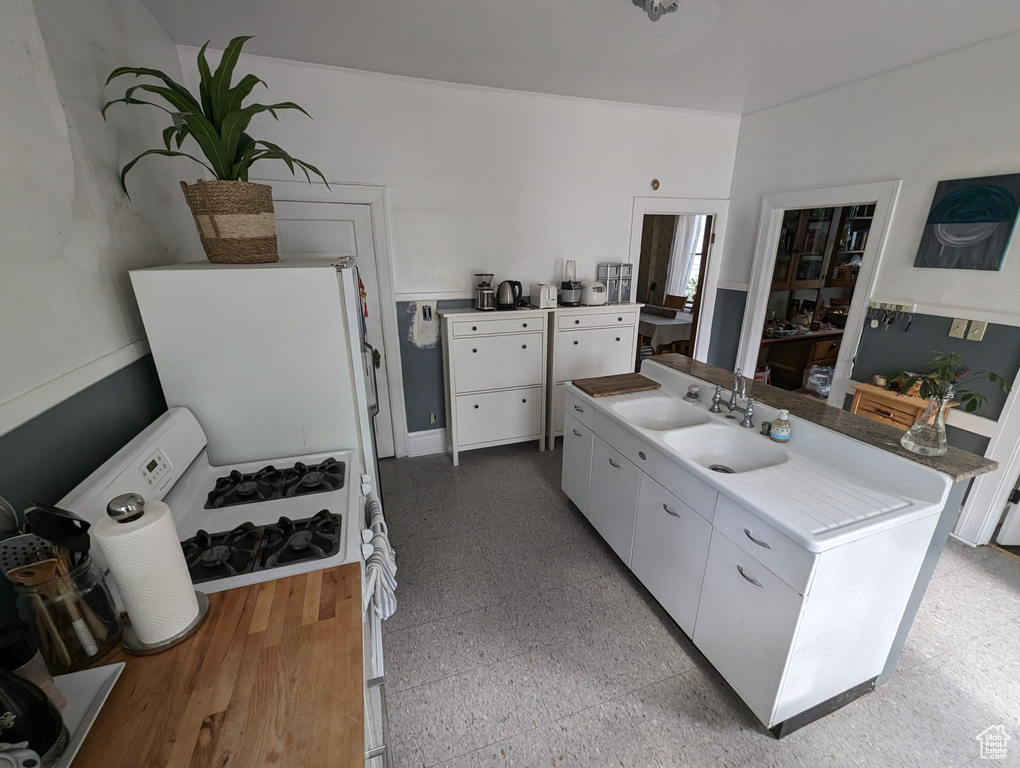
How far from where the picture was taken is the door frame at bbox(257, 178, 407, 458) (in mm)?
2699

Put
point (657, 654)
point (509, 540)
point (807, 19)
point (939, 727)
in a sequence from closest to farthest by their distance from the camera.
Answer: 1. point (939, 727)
2. point (657, 654)
3. point (807, 19)
4. point (509, 540)

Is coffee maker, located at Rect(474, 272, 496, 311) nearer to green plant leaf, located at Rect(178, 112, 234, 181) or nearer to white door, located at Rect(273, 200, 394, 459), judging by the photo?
white door, located at Rect(273, 200, 394, 459)

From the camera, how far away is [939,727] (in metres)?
1.48

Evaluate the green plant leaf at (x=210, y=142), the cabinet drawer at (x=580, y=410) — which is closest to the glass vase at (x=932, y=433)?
the cabinet drawer at (x=580, y=410)

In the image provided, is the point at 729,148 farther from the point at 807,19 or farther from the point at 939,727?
the point at 939,727

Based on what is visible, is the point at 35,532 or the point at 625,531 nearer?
the point at 35,532

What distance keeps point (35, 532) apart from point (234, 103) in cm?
133

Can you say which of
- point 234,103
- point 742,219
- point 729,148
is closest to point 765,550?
point 234,103

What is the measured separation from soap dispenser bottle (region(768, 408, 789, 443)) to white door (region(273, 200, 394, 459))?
6.92ft

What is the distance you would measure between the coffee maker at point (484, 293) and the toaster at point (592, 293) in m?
0.73

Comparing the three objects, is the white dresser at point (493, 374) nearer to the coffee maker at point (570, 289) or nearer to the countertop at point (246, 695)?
the coffee maker at point (570, 289)

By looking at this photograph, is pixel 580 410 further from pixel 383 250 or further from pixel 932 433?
pixel 383 250

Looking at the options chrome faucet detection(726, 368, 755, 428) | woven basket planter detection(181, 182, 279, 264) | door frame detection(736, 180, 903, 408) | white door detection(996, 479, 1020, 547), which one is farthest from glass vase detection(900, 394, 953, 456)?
woven basket planter detection(181, 182, 279, 264)

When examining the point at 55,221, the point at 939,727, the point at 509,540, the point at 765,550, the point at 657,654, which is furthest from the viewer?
the point at 509,540
